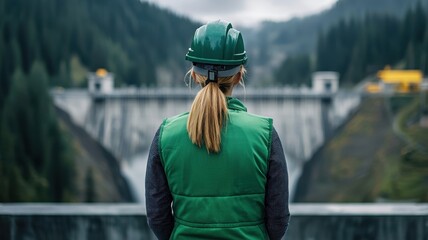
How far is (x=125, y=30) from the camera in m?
108

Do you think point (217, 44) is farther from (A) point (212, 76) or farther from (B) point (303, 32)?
(B) point (303, 32)

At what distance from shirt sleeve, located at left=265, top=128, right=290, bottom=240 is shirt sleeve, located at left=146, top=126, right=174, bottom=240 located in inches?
14.5

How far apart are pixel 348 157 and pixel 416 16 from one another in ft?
104

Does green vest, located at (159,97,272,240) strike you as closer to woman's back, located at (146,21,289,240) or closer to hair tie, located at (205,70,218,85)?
woman's back, located at (146,21,289,240)

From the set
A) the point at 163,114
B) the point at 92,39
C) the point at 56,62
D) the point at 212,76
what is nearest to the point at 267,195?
the point at 212,76

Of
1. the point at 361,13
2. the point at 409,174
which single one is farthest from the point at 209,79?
the point at 361,13

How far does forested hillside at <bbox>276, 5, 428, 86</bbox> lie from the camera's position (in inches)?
2990

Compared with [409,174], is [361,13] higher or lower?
higher

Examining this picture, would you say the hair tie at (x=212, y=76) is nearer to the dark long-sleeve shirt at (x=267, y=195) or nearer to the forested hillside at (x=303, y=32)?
the dark long-sleeve shirt at (x=267, y=195)

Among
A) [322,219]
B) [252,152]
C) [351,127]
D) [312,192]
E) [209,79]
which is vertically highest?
[209,79]

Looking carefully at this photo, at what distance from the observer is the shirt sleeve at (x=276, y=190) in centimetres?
227

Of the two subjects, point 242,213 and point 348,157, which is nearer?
point 242,213

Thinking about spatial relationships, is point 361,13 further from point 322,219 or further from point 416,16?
point 322,219

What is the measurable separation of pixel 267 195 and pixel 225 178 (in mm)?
174
